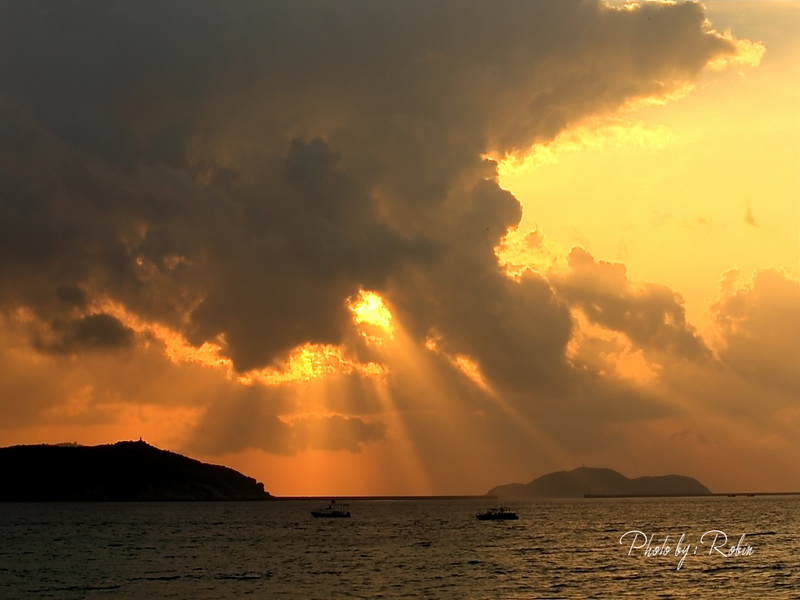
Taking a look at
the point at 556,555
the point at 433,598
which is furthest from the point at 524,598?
the point at 556,555

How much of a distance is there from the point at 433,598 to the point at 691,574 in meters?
34.0

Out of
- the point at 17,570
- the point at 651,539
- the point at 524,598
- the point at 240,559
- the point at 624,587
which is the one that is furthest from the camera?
the point at 651,539

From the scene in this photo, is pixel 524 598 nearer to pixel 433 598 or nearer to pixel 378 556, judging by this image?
pixel 433 598

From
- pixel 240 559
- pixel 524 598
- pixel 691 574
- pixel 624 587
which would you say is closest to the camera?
pixel 524 598

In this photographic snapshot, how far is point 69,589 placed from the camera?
93.9 metres

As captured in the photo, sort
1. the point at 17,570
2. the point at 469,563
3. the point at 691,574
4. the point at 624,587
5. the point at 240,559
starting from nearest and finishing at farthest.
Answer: the point at 624,587, the point at 691,574, the point at 17,570, the point at 469,563, the point at 240,559

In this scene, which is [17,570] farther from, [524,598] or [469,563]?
[524,598]

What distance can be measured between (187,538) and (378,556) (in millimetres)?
57660

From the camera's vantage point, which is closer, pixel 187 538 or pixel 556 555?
pixel 556 555

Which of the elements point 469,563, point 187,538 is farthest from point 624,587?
point 187,538

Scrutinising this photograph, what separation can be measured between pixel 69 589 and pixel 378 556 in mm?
51156

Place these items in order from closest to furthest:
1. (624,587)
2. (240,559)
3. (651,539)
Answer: (624,587) < (240,559) < (651,539)

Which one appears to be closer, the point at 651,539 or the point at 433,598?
the point at 433,598

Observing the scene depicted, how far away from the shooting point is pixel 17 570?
111750 millimetres
